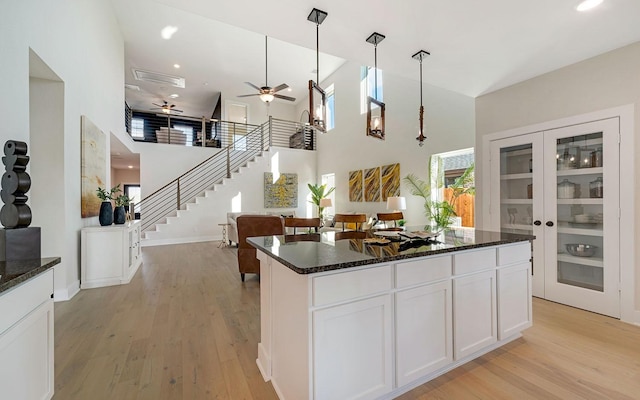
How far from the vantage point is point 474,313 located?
6.51 feet

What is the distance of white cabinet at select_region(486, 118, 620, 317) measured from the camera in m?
2.77

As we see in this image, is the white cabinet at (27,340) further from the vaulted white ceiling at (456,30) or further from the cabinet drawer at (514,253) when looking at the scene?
the cabinet drawer at (514,253)

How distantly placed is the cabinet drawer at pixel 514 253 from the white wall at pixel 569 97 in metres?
1.31

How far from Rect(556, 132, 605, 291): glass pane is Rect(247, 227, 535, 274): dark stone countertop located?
4.43 ft

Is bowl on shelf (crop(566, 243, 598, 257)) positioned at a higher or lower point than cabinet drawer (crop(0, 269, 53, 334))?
lower

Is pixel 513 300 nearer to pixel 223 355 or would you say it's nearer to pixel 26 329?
pixel 223 355

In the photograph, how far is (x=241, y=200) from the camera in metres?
8.45

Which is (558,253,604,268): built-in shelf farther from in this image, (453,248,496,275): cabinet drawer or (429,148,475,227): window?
(453,248,496,275): cabinet drawer

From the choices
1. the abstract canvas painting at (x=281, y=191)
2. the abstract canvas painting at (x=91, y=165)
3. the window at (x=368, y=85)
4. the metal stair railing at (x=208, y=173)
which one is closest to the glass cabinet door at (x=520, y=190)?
the window at (x=368, y=85)

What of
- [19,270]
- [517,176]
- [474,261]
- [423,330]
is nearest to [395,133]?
[517,176]

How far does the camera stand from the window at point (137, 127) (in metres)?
11.2

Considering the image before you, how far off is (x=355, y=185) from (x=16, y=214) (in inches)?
260

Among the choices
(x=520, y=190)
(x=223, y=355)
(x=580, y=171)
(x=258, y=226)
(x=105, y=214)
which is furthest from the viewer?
(x=105, y=214)

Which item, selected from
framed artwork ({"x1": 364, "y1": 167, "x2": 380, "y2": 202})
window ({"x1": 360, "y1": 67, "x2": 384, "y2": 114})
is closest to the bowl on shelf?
framed artwork ({"x1": 364, "y1": 167, "x2": 380, "y2": 202})
